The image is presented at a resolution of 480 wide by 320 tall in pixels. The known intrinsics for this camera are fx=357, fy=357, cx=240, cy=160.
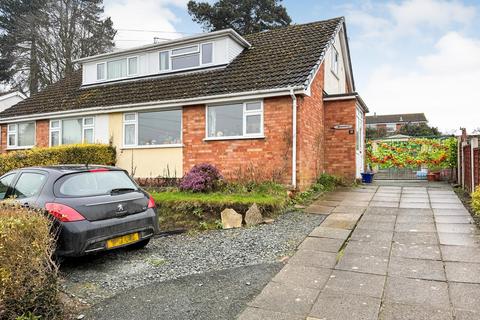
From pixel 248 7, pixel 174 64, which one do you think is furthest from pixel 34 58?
pixel 174 64

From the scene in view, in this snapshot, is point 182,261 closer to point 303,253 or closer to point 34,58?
point 303,253

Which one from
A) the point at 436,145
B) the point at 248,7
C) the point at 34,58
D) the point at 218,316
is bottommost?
the point at 218,316

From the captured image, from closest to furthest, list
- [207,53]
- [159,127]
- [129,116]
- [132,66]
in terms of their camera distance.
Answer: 1. [159,127]
2. [129,116]
3. [207,53]
4. [132,66]

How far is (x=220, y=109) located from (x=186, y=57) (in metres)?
3.76

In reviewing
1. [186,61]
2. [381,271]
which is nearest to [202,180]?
[381,271]

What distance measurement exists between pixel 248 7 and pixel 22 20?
59.3 feet

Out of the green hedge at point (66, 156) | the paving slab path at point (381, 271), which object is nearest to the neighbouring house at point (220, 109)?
the green hedge at point (66, 156)

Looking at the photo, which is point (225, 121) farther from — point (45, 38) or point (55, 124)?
point (45, 38)

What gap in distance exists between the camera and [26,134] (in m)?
15.9

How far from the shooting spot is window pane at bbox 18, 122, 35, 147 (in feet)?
51.1

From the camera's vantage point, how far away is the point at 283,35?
46.5 feet

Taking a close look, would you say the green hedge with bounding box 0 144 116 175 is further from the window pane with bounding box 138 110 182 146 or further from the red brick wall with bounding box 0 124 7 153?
the red brick wall with bounding box 0 124 7 153

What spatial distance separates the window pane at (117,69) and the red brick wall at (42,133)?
10.9ft

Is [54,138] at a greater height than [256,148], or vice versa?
[54,138]
